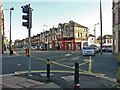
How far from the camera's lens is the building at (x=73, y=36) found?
48.2 m

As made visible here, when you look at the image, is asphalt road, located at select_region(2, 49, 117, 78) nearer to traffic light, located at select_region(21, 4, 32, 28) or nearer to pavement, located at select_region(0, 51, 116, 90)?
pavement, located at select_region(0, 51, 116, 90)

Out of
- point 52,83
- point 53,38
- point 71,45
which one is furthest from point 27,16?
point 53,38

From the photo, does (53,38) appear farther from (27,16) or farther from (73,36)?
(27,16)

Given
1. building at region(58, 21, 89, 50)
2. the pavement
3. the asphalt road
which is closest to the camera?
the pavement

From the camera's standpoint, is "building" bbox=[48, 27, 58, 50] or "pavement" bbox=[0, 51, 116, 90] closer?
"pavement" bbox=[0, 51, 116, 90]

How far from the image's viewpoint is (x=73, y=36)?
157 ft

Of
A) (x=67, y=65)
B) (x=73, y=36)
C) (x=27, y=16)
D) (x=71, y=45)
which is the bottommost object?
(x=67, y=65)

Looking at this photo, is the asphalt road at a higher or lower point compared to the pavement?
lower

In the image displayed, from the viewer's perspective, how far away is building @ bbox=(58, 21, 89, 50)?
48219mm

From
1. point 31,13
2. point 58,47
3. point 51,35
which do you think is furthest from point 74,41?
point 31,13

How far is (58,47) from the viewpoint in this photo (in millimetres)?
54531

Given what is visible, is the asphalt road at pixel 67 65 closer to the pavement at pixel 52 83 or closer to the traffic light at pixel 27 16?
the pavement at pixel 52 83

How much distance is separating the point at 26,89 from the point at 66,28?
46952 millimetres

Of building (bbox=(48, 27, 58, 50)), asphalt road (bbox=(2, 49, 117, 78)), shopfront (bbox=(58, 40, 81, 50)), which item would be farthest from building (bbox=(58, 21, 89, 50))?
asphalt road (bbox=(2, 49, 117, 78))
